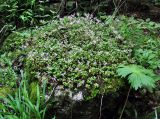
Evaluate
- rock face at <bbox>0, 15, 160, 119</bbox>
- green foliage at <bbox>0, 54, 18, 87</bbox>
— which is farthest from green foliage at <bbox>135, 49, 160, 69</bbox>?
green foliage at <bbox>0, 54, 18, 87</bbox>

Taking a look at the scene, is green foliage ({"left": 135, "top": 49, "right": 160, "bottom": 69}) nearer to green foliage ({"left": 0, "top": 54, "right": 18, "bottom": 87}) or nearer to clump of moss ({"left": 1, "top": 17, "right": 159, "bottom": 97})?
clump of moss ({"left": 1, "top": 17, "right": 159, "bottom": 97})

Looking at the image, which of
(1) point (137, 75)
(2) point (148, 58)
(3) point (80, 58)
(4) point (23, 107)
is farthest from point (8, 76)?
(2) point (148, 58)

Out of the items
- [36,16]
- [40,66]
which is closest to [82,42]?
[40,66]

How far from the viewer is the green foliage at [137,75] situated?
366 cm

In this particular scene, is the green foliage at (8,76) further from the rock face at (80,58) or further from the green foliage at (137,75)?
the green foliage at (137,75)

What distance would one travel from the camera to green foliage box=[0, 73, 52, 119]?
372 cm

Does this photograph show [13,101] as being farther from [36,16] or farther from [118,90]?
→ [36,16]

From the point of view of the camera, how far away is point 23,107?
383 cm

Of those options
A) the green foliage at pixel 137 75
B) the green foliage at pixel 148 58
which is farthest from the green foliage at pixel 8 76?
the green foliage at pixel 148 58

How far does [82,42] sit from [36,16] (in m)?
1.82

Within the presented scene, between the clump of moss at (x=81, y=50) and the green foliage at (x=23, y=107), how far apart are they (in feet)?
0.81

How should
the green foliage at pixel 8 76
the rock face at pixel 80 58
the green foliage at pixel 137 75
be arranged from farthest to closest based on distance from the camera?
the green foliage at pixel 8 76 < the rock face at pixel 80 58 < the green foliage at pixel 137 75

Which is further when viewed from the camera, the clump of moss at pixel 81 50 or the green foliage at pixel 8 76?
the green foliage at pixel 8 76

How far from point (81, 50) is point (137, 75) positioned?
30.3 inches
